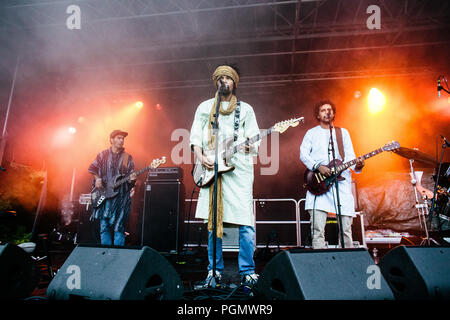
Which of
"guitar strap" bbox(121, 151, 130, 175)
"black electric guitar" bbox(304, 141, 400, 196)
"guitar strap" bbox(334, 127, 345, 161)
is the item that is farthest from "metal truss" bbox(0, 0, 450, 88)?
"black electric guitar" bbox(304, 141, 400, 196)

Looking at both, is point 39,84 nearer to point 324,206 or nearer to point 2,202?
point 2,202

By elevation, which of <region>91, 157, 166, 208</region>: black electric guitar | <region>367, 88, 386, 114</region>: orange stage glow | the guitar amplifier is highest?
<region>367, 88, 386, 114</region>: orange stage glow

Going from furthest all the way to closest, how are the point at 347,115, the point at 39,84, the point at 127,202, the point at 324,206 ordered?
1. the point at 347,115
2. the point at 39,84
3. the point at 127,202
4. the point at 324,206

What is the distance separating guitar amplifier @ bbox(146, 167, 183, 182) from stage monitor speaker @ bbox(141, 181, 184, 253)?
8 centimetres

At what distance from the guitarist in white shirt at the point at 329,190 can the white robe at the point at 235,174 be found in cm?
94

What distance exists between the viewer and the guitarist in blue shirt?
405 cm

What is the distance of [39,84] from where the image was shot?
6480mm

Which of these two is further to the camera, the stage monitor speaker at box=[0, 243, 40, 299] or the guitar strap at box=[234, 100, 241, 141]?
the guitar strap at box=[234, 100, 241, 141]

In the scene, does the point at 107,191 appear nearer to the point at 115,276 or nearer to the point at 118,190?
the point at 118,190

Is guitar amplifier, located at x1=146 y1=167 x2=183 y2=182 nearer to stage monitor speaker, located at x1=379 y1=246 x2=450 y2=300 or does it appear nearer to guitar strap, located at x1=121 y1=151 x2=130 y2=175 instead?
guitar strap, located at x1=121 y1=151 x2=130 y2=175

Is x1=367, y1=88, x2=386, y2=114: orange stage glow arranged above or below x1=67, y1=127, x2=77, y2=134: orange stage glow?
above

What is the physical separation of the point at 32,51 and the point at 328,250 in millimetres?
7243

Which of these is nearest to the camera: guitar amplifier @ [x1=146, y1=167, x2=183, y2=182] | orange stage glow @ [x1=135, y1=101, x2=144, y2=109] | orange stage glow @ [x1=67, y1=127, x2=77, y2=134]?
guitar amplifier @ [x1=146, y1=167, x2=183, y2=182]
